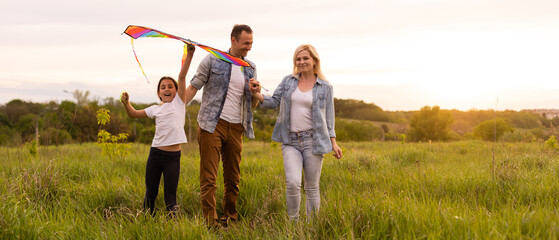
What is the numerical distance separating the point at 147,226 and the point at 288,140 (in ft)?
5.41

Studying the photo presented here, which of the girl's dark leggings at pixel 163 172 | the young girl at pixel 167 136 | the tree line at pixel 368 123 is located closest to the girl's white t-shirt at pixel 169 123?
the young girl at pixel 167 136

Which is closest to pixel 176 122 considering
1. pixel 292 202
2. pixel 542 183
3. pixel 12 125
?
pixel 292 202

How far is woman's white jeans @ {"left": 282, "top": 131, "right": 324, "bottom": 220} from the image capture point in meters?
3.90

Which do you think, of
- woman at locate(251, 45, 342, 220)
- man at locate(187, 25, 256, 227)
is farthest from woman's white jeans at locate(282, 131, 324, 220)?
man at locate(187, 25, 256, 227)

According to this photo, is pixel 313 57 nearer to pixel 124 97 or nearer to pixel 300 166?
pixel 300 166

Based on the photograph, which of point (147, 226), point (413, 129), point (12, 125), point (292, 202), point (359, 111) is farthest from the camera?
point (359, 111)

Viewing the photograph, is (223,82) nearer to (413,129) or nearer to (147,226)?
(147,226)

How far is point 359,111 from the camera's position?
70938mm

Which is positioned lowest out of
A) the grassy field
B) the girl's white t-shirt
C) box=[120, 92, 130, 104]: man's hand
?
the grassy field

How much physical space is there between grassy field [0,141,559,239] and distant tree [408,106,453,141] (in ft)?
115

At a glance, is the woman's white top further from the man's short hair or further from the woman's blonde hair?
the man's short hair

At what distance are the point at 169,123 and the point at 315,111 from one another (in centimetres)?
164

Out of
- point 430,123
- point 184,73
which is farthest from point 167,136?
point 430,123

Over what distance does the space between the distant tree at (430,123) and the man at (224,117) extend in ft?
128
